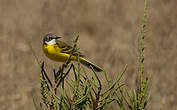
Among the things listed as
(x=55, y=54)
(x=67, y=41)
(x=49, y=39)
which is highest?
(x=49, y=39)

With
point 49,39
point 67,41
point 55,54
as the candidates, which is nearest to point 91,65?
point 55,54

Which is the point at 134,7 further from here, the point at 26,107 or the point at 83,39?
the point at 26,107

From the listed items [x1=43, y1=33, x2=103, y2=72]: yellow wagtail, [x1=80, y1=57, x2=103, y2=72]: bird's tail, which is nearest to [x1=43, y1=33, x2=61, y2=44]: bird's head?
[x1=43, y1=33, x2=103, y2=72]: yellow wagtail

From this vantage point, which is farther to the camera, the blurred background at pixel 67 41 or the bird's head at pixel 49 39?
the blurred background at pixel 67 41

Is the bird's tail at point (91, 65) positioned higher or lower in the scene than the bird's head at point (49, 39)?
lower

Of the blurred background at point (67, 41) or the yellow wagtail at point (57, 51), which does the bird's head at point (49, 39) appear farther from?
the blurred background at point (67, 41)

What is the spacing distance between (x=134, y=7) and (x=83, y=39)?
1.83 meters

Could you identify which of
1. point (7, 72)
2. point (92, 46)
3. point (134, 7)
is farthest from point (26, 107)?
point (134, 7)

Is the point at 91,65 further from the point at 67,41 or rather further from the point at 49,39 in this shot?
the point at 67,41

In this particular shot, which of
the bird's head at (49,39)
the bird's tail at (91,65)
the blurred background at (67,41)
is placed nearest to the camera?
the bird's tail at (91,65)

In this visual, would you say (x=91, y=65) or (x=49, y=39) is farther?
(x=49, y=39)

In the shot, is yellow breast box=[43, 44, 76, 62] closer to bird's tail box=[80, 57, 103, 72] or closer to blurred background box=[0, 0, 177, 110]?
bird's tail box=[80, 57, 103, 72]

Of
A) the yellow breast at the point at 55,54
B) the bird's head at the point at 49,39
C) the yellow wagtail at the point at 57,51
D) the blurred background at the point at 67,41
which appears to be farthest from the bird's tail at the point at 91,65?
the blurred background at the point at 67,41

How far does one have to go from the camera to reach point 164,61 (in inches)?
206
